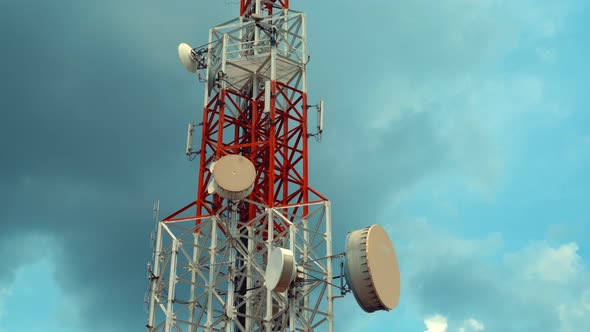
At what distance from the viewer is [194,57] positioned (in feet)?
210

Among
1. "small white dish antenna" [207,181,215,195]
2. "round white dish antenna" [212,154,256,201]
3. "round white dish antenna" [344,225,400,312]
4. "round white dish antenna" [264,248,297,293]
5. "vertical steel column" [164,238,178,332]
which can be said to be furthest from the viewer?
"small white dish antenna" [207,181,215,195]

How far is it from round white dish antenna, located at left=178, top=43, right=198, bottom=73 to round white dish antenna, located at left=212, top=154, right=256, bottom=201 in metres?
10.9

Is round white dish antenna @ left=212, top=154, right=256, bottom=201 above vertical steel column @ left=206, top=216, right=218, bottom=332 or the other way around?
above

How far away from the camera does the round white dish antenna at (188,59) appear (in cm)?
6406

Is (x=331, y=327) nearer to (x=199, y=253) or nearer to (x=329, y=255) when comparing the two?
(x=329, y=255)

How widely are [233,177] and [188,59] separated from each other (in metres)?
12.5

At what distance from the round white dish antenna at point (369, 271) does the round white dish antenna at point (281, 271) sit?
9.85 feet

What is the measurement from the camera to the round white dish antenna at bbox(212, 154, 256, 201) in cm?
5506

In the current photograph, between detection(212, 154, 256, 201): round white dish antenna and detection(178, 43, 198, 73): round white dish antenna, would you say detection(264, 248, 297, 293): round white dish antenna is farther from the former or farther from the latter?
detection(178, 43, 198, 73): round white dish antenna

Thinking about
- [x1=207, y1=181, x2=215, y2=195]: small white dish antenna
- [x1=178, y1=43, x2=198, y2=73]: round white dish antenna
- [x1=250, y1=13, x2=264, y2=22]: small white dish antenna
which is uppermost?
[x1=250, y1=13, x2=264, y2=22]: small white dish antenna

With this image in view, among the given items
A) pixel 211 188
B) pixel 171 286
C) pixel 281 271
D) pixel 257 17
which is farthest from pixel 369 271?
pixel 257 17

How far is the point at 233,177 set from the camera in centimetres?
5531

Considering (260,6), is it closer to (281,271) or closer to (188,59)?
(188,59)

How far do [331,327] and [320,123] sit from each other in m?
14.9
